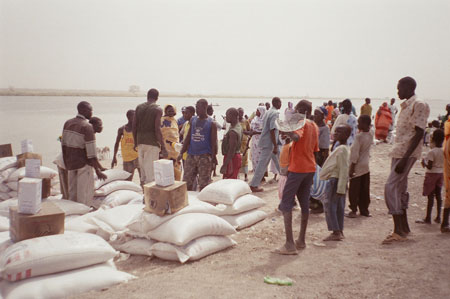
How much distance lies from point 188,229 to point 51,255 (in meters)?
1.36

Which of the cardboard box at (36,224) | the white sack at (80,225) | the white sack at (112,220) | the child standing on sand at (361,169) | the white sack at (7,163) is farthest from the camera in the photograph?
the white sack at (7,163)

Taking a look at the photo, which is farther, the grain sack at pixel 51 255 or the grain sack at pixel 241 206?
the grain sack at pixel 241 206

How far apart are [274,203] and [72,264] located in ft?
12.9

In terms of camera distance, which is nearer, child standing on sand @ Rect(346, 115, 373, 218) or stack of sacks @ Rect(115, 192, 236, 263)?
stack of sacks @ Rect(115, 192, 236, 263)

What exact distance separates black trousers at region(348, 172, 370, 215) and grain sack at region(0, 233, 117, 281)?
3.81 metres

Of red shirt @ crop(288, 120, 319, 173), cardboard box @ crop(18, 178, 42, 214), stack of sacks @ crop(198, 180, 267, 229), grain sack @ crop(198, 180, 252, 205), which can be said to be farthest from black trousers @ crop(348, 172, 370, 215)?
cardboard box @ crop(18, 178, 42, 214)

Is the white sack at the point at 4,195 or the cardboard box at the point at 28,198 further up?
the cardboard box at the point at 28,198

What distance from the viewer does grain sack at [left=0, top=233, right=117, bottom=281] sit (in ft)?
9.84

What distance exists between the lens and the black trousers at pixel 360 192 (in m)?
5.54

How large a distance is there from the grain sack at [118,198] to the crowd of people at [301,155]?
33 centimetres

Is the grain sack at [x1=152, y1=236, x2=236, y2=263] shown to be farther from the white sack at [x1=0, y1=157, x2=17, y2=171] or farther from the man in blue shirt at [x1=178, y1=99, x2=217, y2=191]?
the white sack at [x1=0, y1=157, x2=17, y2=171]

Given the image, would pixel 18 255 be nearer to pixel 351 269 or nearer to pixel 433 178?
pixel 351 269

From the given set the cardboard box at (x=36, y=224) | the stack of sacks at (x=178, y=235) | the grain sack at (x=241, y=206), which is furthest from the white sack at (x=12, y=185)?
the grain sack at (x=241, y=206)

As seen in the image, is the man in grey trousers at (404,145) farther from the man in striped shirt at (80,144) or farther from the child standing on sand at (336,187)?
the man in striped shirt at (80,144)
